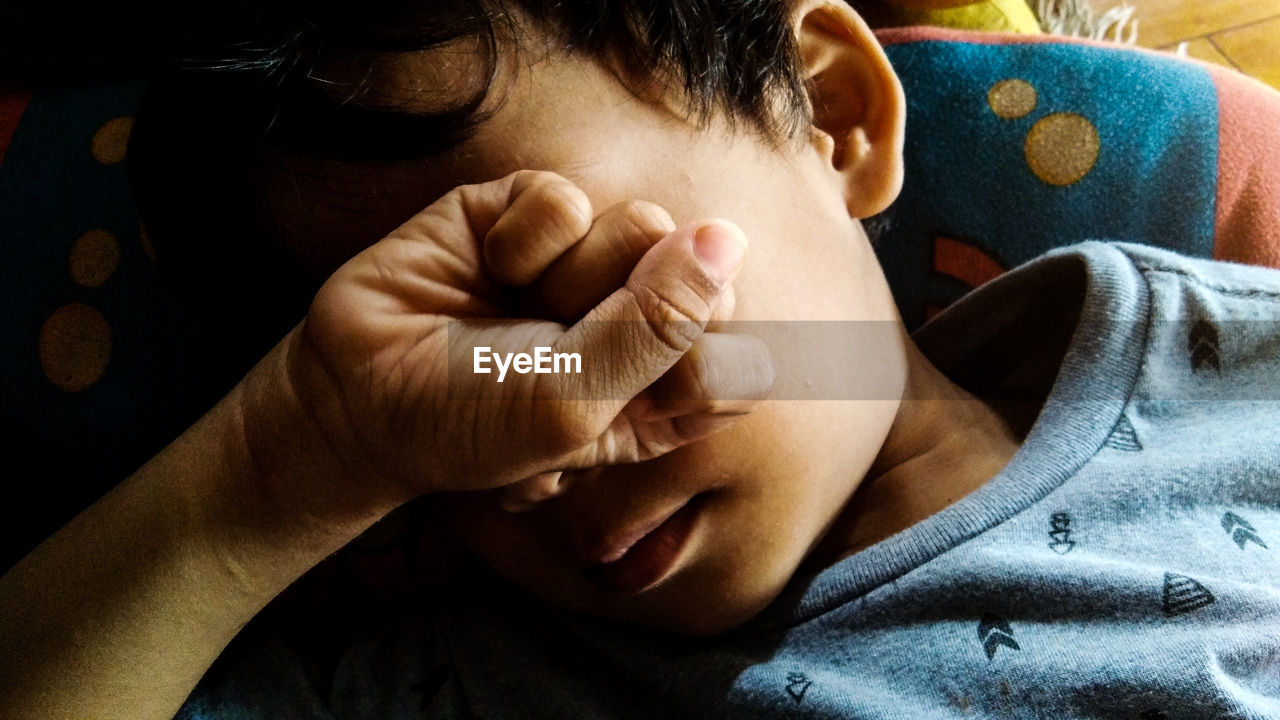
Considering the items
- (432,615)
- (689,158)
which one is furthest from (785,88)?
(432,615)

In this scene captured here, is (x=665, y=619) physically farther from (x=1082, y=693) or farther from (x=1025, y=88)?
(x=1025, y=88)

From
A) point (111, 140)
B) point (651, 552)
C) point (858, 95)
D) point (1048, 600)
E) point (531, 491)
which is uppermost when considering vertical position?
point (111, 140)

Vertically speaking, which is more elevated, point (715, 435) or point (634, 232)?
point (634, 232)

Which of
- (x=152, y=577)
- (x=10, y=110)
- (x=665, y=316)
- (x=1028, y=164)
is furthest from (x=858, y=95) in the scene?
(x=10, y=110)

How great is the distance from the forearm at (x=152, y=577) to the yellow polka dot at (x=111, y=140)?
392 mm

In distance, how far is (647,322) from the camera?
17.2 inches

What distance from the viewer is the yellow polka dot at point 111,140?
848mm

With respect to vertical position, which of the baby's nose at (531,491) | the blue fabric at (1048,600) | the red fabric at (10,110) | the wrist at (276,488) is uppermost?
the red fabric at (10,110)

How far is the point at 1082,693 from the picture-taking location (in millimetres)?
599

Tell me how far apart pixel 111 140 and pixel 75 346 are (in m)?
0.21

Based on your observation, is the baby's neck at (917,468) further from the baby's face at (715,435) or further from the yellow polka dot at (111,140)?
the yellow polka dot at (111,140)

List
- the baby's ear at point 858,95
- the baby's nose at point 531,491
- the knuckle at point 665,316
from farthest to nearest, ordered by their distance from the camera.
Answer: the baby's ear at point 858,95, the baby's nose at point 531,491, the knuckle at point 665,316

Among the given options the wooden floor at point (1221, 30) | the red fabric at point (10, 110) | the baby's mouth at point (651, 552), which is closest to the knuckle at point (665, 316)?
the baby's mouth at point (651, 552)

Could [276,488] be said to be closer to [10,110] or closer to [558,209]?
[558,209]
